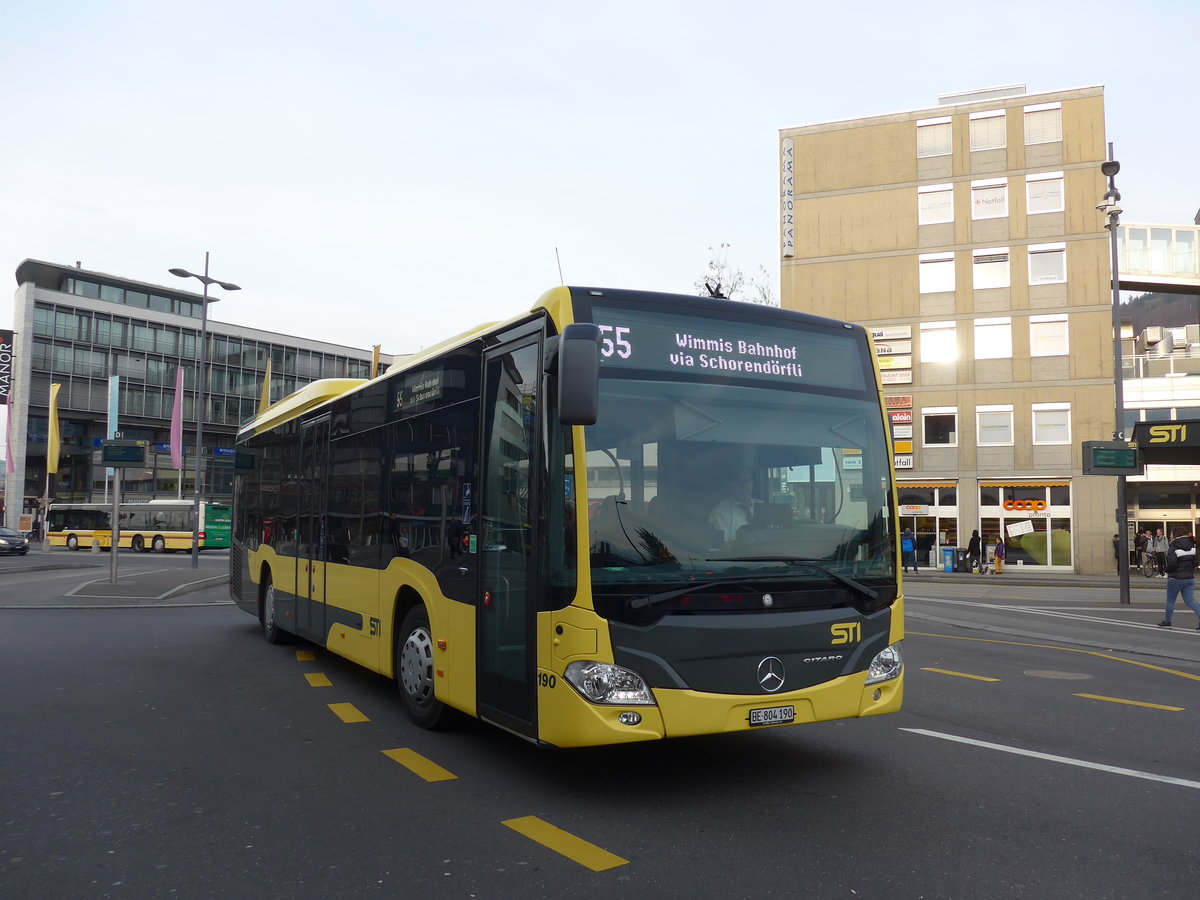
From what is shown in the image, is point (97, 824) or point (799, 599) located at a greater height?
point (799, 599)

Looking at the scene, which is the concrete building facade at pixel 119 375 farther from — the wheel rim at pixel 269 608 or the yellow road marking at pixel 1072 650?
the yellow road marking at pixel 1072 650

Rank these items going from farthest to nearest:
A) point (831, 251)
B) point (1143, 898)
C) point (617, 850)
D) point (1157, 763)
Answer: point (831, 251) < point (1157, 763) < point (617, 850) < point (1143, 898)

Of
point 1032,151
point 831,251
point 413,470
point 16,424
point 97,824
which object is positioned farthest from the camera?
point 16,424

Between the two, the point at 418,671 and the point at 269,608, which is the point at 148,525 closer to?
the point at 269,608

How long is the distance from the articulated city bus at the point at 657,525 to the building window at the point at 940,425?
34354mm

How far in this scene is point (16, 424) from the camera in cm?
6494

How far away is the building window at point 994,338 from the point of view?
125ft

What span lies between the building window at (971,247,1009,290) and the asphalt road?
32006 millimetres

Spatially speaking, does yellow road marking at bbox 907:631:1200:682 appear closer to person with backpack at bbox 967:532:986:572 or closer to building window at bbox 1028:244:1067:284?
person with backpack at bbox 967:532:986:572

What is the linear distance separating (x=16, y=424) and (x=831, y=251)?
2149 inches

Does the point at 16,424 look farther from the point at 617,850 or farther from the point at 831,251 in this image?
the point at 617,850

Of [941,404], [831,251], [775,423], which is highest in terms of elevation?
[831,251]

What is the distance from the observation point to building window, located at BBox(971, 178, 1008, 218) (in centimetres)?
3875

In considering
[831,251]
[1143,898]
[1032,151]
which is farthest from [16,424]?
[1143,898]
